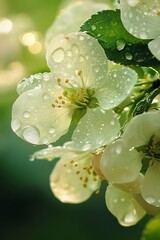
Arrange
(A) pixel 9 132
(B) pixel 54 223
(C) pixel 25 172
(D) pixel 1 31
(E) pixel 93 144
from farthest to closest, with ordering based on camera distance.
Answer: (B) pixel 54 223
(C) pixel 25 172
(A) pixel 9 132
(D) pixel 1 31
(E) pixel 93 144

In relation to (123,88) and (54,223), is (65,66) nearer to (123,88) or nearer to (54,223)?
(123,88)

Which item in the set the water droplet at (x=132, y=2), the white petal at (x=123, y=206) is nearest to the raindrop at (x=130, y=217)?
the white petal at (x=123, y=206)

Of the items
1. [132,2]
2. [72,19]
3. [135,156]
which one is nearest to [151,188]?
[135,156]

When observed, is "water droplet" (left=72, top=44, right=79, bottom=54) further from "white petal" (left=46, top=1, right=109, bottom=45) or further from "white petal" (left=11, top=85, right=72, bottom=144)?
"white petal" (left=46, top=1, right=109, bottom=45)

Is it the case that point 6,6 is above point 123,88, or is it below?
below

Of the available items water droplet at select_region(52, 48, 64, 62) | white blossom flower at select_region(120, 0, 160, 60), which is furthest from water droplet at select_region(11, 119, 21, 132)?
white blossom flower at select_region(120, 0, 160, 60)

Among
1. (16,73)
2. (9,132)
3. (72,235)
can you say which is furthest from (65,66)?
(72,235)
